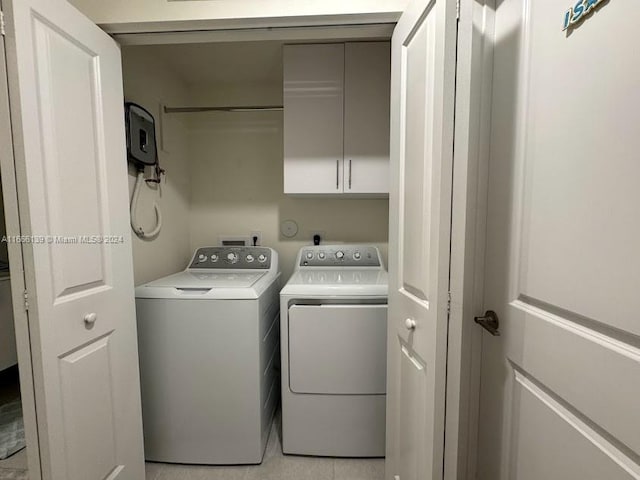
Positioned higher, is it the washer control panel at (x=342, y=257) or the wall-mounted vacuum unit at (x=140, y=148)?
the wall-mounted vacuum unit at (x=140, y=148)

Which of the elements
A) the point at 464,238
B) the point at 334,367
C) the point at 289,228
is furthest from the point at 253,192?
the point at 464,238

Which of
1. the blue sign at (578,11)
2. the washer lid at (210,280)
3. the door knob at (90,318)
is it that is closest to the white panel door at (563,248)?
the blue sign at (578,11)

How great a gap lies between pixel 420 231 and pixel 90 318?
1.20m

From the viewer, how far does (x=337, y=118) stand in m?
1.84

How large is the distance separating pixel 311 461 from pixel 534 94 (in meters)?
1.92

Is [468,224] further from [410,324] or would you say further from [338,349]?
[338,349]

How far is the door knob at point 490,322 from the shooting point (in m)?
0.82

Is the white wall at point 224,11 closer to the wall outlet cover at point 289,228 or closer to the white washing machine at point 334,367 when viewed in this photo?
the white washing machine at point 334,367

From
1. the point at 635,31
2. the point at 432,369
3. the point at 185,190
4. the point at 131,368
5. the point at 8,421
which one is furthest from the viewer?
the point at 185,190

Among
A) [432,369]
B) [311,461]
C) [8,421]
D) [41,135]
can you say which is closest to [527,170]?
[432,369]

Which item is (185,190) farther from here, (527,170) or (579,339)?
(579,339)

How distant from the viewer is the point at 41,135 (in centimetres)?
84

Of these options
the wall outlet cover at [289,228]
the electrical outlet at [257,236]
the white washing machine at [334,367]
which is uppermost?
the wall outlet cover at [289,228]

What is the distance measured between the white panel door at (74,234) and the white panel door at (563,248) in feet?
4.46
